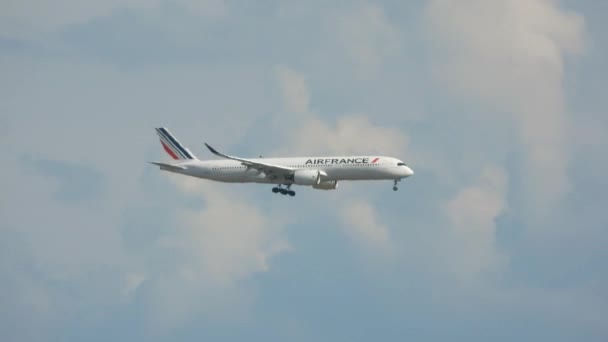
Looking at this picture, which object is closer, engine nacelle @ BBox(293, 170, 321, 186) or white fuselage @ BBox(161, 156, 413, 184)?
white fuselage @ BBox(161, 156, 413, 184)

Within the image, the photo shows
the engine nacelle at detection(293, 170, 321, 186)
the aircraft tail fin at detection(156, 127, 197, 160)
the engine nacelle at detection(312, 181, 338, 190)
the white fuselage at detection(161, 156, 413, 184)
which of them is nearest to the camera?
the white fuselage at detection(161, 156, 413, 184)

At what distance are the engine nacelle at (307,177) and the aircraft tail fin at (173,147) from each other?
17045 mm

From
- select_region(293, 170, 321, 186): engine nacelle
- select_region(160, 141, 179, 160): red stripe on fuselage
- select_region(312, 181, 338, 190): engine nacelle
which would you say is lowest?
select_region(293, 170, 321, 186): engine nacelle

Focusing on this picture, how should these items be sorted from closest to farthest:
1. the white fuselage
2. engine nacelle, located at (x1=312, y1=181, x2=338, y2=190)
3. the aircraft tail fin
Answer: the white fuselage, engine nacelle, located at (x1=312, y1=181, x2=338, y2=190), the aircraft tail fin

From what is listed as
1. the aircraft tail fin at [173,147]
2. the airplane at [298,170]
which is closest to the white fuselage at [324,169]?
the airplane at [298,170]

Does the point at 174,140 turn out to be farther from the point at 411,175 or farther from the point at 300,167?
the point at 411,175

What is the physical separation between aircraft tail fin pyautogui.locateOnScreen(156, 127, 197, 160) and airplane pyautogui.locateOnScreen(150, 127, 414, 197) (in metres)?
3.17

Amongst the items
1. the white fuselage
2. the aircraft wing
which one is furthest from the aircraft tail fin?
the aircraft wing

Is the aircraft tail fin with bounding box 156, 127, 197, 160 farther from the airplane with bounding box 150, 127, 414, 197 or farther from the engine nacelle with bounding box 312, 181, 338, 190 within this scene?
the engine nacelle with bounding box 312, 181, 338, 190

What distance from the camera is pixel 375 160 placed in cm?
12825

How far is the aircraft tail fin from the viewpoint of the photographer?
464ft

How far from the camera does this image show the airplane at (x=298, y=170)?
127938 millimetres

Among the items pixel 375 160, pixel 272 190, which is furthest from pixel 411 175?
pixel 272 190

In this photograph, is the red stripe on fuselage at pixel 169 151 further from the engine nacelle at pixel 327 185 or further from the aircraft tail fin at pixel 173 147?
the engine nacelle at pixel 327 185
